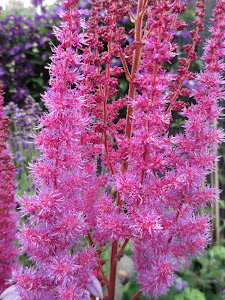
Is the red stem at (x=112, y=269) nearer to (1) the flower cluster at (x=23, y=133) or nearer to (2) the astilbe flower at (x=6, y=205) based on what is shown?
(2) the astilbe flower at (x=6, y=205)

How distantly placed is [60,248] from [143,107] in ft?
1.33

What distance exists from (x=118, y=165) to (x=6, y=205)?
0.40 m

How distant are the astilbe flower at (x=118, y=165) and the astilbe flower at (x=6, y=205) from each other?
206 millimetres

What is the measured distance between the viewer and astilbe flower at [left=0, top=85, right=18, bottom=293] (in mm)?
997

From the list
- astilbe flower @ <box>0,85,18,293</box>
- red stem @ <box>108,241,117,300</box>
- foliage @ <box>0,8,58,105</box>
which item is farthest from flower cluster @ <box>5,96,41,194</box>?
red stem @ <box>108,241,117,300</box>

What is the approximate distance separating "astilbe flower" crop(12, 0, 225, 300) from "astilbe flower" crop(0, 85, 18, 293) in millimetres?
206

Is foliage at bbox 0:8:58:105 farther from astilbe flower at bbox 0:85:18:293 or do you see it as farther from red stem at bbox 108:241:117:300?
red stem at bbox 108:241:117:300

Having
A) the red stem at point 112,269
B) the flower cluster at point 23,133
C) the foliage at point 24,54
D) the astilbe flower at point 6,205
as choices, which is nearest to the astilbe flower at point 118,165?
the red stem at point 112,269

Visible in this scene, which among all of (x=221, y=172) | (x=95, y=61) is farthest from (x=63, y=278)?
(x=221, y=172)

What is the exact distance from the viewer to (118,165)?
0.94m

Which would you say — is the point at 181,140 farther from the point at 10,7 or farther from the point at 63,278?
the point at 10,7

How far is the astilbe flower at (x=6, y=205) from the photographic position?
3.27ft

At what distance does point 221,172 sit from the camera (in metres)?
2.97

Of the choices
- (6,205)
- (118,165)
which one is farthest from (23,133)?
(118,165)
